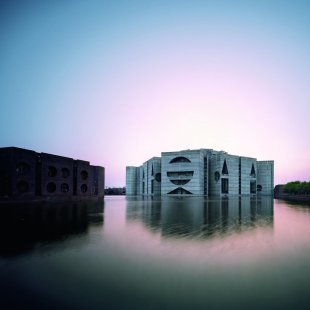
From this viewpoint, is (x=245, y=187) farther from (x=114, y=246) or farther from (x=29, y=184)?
(x=114, y=246)

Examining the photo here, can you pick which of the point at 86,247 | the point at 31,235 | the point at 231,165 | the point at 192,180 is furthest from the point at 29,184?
the point at 231,165

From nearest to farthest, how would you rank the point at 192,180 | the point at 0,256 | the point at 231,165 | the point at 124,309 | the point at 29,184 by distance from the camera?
the point at 124,309 < the point at 0,256 < the point at 29,184 < the point at 192,180 < the point at 231,165

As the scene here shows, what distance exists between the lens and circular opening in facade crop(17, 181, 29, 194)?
46562mm

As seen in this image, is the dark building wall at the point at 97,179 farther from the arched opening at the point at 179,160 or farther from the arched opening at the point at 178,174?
the arched opening at the point at 179,160

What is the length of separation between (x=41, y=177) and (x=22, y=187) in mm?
4323

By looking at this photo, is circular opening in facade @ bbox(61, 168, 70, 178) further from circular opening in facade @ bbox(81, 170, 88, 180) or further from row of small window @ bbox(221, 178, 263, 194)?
row of small window @ bbox(221, 178, 263, 194)

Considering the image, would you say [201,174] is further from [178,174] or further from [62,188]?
[62,188]

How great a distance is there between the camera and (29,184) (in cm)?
4794

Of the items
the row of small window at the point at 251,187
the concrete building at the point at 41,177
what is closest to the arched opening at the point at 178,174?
the row of small window at the point at 251,187

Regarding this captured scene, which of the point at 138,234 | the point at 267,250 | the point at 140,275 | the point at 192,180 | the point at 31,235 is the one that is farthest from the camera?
the point at 192,180

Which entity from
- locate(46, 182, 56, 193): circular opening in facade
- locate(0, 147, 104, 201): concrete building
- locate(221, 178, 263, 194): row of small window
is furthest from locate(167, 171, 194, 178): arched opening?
locate(46, 182, 56, 193): circular opening in facade

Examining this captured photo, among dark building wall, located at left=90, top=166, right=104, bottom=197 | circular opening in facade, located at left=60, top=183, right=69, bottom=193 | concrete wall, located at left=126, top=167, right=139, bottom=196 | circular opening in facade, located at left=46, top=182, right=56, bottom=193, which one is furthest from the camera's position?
concrete wall, located at left=126, top=167, right=139, bottom=196

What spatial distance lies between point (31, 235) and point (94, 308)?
32.2 feet

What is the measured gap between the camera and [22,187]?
47.5m
